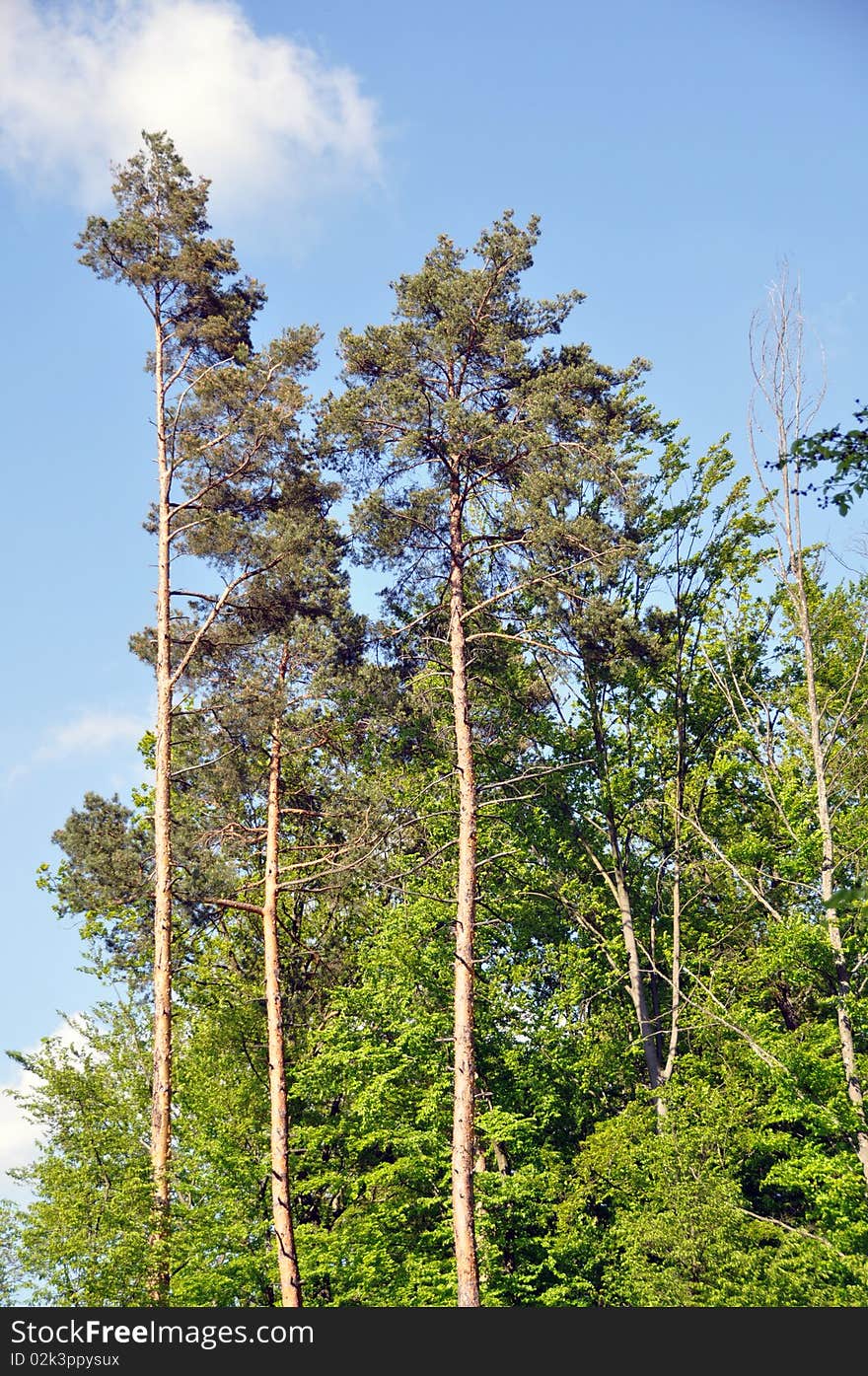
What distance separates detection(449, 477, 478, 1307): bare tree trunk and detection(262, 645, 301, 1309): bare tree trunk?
11.5 feet

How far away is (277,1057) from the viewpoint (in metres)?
20.0

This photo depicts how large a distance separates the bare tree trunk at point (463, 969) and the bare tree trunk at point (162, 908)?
3674mm

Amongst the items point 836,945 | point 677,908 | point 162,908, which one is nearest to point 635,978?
point 677,908

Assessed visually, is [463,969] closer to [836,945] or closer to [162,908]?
[162,908]

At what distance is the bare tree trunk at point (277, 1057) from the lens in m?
18.9

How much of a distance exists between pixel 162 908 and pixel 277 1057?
10.9 feet

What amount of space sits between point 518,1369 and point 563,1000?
11481 mm

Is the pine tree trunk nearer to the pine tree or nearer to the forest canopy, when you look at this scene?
the forest canopy

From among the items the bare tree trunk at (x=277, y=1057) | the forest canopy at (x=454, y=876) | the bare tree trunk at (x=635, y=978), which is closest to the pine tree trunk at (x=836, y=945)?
the forest canopy at (x=454, y=876)

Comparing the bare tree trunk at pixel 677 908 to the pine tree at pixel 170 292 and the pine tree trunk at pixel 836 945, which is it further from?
the pine tree at pixel 170 292

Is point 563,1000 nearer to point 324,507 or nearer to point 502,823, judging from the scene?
point 502,823

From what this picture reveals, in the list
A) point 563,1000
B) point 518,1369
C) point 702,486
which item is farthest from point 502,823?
point 518,1369

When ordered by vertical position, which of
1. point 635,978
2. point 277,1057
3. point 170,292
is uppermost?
point 170,292

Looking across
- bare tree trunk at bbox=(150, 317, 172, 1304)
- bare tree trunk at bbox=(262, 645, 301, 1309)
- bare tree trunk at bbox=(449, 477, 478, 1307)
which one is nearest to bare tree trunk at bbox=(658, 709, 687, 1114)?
bare tree trunk at bbox=(449, 477, 478, 1307)
